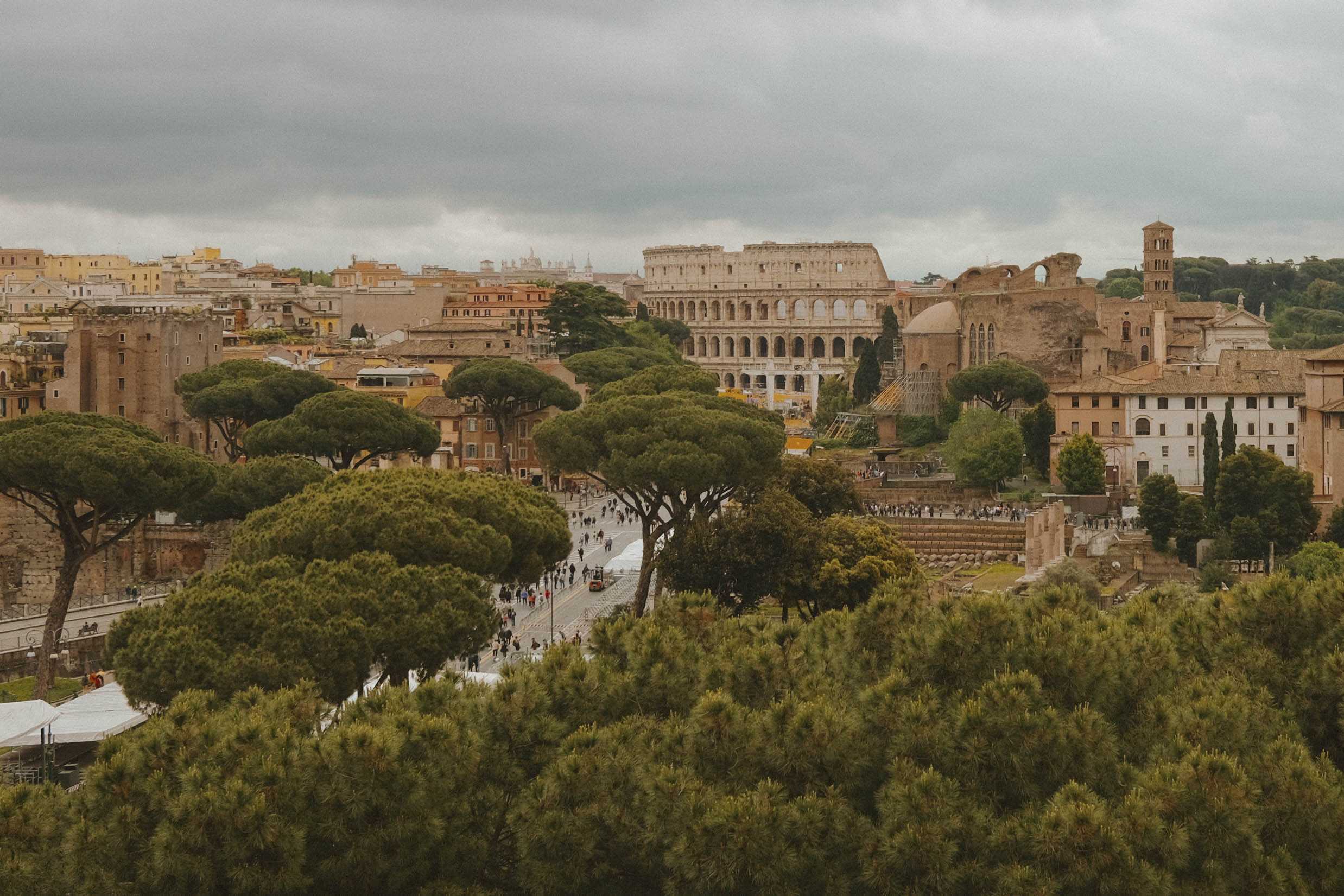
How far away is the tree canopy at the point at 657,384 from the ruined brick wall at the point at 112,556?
34.3 feet

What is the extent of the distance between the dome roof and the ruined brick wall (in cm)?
3422

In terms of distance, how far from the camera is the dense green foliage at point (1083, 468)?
4694 centimetres

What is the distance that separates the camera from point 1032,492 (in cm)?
4878

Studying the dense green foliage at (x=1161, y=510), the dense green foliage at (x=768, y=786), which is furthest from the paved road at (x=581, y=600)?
the dense green foliage at (x=768, y=786)

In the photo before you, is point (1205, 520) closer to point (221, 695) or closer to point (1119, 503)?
point (1119, 503)

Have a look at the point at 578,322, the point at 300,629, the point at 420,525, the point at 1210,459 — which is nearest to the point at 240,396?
the point at 1210,459

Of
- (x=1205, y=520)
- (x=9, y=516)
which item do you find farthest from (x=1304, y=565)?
(x=9, y=516)

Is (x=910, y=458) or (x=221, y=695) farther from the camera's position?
(x=910, y=458)

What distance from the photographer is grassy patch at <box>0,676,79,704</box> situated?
25922 millimetres

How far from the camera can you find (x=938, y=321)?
68.0 m

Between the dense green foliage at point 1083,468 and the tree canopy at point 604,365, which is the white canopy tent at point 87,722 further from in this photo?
the tree canopy at point 604,365

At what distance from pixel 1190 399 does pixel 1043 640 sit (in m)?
39.4

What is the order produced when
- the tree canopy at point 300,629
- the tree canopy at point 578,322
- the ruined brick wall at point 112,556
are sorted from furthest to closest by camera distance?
the tree canopy at point 578,322, the ruined brick wall at point 112,556, the tree canopy at point 300,629

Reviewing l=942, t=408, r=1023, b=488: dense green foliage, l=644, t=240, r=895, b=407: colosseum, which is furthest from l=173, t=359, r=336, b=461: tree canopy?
l=644, t=240, r=895, b=407: colosseum
